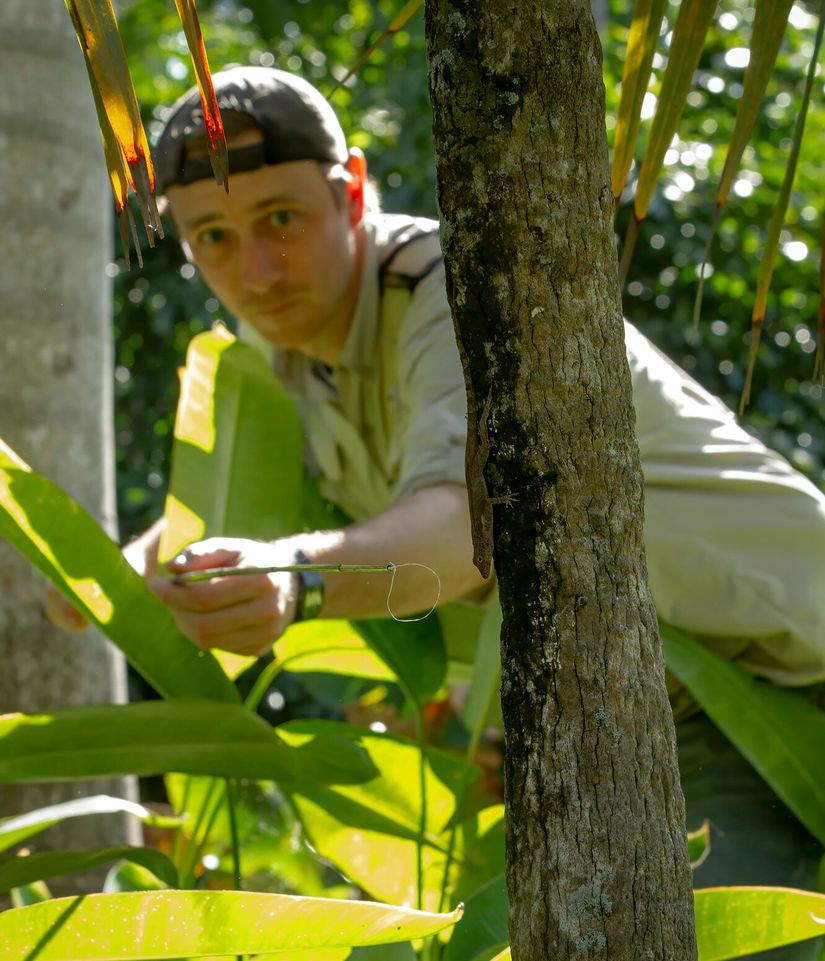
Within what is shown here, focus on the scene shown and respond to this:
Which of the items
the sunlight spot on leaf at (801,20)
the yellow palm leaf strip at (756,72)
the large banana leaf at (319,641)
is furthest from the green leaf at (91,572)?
the sunlight spot on leaf at (801,20)

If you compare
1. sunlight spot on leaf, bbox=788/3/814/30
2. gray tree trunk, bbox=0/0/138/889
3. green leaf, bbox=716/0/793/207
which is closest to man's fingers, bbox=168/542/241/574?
green leaf, bbox=716/0/793/207

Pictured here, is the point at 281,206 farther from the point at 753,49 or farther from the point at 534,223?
the point at 534,223

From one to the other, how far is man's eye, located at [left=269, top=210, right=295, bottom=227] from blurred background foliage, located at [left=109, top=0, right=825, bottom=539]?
69.9 inches

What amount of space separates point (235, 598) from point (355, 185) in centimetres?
73

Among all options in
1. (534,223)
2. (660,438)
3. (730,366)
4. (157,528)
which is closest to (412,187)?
(730,366)

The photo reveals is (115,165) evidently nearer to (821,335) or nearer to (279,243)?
(821,335)

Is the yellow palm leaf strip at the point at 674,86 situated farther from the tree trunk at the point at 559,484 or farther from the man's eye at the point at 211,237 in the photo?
the man's eye at the point at 211,237

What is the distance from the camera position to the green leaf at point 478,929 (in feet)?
3.58

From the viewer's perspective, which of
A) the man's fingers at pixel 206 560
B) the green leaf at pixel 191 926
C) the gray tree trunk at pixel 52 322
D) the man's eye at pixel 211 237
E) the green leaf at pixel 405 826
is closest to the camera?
the green leaf at pixel 191 926

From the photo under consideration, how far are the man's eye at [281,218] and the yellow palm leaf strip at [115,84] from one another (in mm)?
741

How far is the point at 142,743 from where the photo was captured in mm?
1128

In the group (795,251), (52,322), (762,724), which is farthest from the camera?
(795,251)

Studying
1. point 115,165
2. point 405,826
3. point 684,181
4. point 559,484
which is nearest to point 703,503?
A: point 405,826

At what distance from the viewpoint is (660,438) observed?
1434mm
